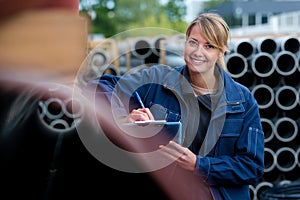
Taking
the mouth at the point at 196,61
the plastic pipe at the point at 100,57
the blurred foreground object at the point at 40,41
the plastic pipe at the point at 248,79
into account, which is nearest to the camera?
the blurred foreground object at the point at 40,41

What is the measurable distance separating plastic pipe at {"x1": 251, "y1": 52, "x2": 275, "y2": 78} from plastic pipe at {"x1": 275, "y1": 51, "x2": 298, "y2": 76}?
6cm

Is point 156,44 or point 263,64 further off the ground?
point 156,44

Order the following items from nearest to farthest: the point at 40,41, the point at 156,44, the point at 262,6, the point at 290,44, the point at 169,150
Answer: the point at 40,41 → the point at 169,150 → the point at 290,44 → the point at 156,44 → the point at 262,6

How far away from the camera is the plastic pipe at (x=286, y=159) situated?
452cm

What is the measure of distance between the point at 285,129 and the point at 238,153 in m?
2.69

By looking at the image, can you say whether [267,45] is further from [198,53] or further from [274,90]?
[198,53]

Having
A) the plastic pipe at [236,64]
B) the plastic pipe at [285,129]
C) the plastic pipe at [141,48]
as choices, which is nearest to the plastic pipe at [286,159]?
the plastic pipe at [285,129]

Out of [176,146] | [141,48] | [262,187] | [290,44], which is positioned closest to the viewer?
[176,146]

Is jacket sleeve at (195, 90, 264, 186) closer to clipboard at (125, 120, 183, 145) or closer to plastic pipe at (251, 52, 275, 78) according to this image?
clipboard at (125, 120, 183, 145)

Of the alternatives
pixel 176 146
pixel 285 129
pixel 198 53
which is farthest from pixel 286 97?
pixel 176 146

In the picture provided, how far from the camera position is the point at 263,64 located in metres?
4.70

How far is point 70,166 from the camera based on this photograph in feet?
2.66

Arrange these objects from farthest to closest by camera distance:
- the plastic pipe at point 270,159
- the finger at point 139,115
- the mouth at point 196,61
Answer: the plastic pipe at point 270,159
the mouth at point 196,61
the finger at point 139,115

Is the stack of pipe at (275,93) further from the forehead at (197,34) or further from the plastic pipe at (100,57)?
the forehead at (197,34)
